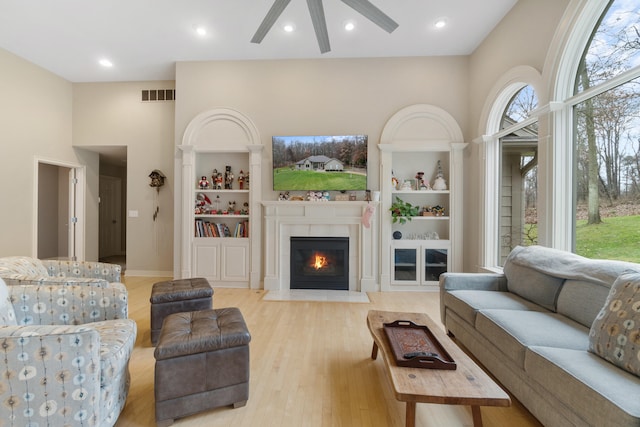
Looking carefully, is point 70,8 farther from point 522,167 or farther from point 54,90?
point 522,167

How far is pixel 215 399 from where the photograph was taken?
5.53 ft

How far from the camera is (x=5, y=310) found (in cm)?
163

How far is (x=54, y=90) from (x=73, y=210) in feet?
6.98

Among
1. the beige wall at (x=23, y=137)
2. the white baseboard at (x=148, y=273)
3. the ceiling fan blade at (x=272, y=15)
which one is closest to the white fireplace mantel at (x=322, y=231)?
the white baseboard at (x=148, y=273)

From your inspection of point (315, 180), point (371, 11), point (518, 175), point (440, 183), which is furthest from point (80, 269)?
point (518, 175)

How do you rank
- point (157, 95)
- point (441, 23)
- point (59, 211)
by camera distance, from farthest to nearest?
point (59, 211), point (157, 95), point (441, 23)

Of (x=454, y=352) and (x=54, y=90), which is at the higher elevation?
(x=54, y=90)

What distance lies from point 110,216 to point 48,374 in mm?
7643

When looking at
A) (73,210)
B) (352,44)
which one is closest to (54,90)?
(73,210)

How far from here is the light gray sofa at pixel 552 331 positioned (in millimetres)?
1261

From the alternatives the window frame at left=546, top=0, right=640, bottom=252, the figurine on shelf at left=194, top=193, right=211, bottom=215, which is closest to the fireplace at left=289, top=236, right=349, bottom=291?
the figurine on shelf at left=194, top=193, right=211, bottom=215

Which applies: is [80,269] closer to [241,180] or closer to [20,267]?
[20,267]

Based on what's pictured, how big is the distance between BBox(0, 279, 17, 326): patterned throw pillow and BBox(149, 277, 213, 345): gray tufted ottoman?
91 cm

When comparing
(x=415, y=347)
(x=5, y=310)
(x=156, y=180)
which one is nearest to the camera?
(x=5, y=310)
